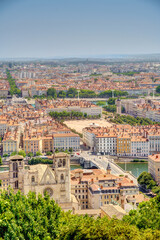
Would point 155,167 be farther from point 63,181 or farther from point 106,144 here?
point 106,144

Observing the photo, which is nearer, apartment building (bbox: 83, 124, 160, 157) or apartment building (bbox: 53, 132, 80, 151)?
apartment building (bbox: 83, 124, 160, 157)

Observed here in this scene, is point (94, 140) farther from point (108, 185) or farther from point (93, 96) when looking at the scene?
point (93, 96)

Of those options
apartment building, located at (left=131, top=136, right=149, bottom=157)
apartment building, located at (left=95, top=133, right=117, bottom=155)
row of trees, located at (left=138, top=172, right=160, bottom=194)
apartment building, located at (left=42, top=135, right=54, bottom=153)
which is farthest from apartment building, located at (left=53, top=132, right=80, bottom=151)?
row of trees, located at (left=138, top=172, right=160, bottom=194)

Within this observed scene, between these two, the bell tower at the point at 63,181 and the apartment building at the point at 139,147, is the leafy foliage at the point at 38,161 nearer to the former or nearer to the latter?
the apartment building at the point at 139,147

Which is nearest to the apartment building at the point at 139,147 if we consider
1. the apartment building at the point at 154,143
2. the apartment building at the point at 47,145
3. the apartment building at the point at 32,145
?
the apartment building at the point at 154,143

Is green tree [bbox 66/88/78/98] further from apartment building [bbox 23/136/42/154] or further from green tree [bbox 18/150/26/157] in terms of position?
green tree [bbox 18/150/26/157]

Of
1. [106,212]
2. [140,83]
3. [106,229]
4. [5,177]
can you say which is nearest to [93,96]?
[140,83]
